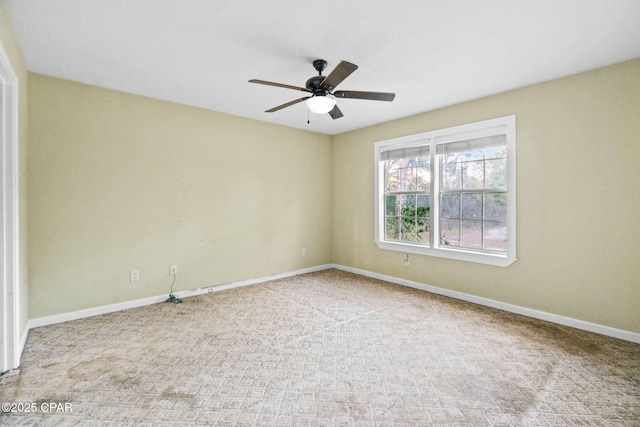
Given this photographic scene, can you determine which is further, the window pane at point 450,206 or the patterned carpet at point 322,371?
the window pane at point 450,206

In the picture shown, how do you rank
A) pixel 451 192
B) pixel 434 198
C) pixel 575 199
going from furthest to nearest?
pixel 434 198 → pixel 451 192 → pixel 575 199

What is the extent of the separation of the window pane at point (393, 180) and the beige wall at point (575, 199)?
119 centimetres

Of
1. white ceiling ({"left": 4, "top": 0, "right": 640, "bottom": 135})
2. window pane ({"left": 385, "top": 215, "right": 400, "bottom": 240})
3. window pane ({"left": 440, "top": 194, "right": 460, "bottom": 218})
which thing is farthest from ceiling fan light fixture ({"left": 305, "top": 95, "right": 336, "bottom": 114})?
window pane ({"left": 385, "top": 215, "right": 400, "bottom": 240})

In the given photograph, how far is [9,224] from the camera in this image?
219 centimetres

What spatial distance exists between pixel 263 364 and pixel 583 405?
2.13 m

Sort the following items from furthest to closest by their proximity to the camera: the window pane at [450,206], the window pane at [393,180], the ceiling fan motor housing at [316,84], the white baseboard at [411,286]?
the window pane at [393,180] → the window pane at [450,206] → the white baseboard at [411,286] → the ceiling fan motor housing at [316,84]

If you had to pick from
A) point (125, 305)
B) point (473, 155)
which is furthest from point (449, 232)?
point (125, 305)

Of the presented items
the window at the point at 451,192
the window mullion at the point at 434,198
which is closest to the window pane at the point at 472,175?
the window at the point at 451,192

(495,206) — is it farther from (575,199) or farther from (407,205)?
(407,205)

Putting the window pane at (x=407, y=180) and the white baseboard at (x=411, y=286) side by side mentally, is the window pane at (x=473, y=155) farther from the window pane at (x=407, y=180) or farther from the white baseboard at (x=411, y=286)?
the white baseboard at (x=411, y=286)

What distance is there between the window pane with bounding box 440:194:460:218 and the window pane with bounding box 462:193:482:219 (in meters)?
0.08

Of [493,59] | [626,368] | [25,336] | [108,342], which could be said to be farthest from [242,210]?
[626,368]

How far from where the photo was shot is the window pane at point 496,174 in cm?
367

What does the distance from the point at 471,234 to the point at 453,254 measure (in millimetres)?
345
